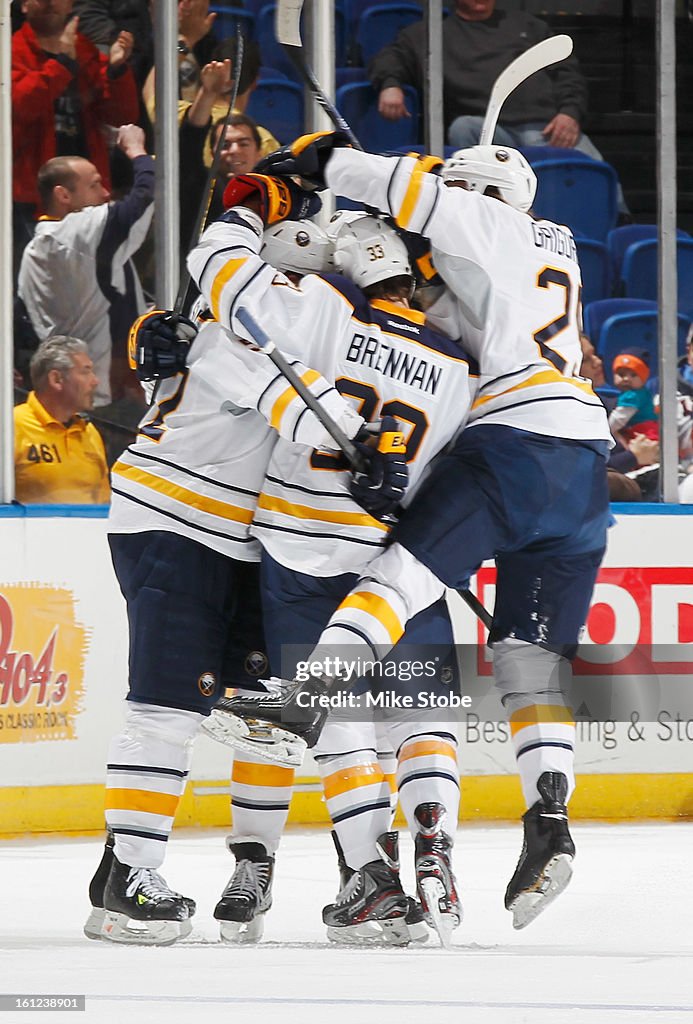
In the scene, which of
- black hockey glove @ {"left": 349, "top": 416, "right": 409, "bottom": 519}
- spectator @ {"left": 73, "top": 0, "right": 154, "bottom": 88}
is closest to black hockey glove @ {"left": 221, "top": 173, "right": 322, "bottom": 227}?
black hockey glove @ {"left": 349, "top": 416, "right": 409, "bottom": 519}

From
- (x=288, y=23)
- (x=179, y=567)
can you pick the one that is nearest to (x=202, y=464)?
(x=179, y=567)

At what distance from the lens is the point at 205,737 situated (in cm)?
448

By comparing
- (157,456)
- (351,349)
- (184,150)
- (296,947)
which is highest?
(184,150)

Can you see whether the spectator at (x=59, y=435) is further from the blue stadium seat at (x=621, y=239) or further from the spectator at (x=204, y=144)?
the blue stadium seat at (x=621, y=239)

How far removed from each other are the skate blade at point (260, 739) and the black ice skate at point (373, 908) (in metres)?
0.22

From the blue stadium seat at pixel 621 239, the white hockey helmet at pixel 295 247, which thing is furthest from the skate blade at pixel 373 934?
the blue stadium seat at pixel 621 239

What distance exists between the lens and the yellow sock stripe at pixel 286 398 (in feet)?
9.17

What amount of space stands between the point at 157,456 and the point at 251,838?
0.71m

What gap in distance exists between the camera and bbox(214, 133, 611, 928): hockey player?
2770mm

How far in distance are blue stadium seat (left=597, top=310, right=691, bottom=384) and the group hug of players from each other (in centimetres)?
211

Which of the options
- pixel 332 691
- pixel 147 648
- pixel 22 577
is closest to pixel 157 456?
pixel 147 648

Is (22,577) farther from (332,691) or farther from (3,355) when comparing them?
(332,691)

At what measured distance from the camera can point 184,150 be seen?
4.84 m

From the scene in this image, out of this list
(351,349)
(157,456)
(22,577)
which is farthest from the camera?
(22,577)
